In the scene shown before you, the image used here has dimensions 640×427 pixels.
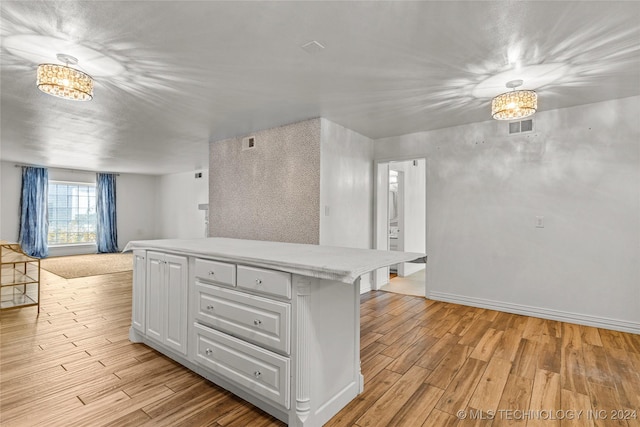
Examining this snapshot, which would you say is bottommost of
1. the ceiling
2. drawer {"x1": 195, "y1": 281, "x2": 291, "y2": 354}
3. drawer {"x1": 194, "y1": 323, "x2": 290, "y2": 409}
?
drawer {"x1": 194, "y1": 323, "x2": 290, "y2": 409}

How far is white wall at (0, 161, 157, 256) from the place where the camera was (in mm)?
7254

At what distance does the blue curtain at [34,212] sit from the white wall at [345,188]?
7.89 meters

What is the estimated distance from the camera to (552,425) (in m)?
1.74

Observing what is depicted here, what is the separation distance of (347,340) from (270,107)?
2.54 meters

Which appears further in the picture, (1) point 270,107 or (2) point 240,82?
(1) point 270,107

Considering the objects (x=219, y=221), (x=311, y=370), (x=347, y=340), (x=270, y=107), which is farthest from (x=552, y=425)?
(x=219, y=221)

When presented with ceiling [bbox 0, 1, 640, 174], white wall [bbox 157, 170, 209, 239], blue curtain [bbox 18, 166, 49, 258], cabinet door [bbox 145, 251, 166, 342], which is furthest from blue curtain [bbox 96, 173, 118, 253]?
cabinet door [bbox 145, 251, 166, 342]

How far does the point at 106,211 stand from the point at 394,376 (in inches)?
365

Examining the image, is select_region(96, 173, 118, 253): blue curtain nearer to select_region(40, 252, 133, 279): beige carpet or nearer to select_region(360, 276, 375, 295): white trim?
select_region(40, 252, 133, 279): beige carpet

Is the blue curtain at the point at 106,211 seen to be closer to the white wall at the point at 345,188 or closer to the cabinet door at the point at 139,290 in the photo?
the cabinet door at the point at 139,290

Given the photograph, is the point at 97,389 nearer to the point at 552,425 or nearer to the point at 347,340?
the point at 347,340

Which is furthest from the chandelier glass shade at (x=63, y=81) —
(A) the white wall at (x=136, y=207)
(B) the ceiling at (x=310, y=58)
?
(A) the white wall at (x=136, y=207)

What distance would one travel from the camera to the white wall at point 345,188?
3.74 meters

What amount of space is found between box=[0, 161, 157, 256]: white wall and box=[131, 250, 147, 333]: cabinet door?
7.24 m
